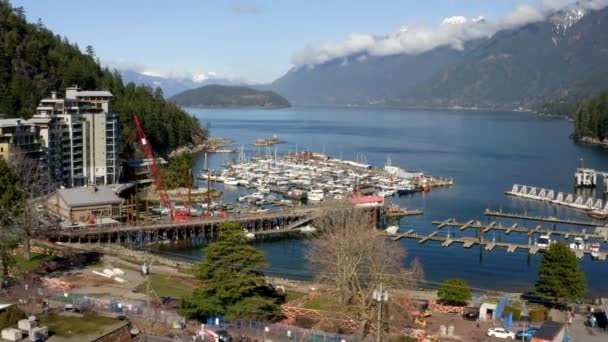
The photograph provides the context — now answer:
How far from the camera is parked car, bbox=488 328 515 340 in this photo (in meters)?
21.2

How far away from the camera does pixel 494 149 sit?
104m

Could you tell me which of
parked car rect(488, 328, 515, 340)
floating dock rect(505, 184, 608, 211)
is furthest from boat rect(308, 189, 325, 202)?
parked car rect(488, 328, 515, 340)

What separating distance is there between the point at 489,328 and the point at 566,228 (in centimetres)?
2893

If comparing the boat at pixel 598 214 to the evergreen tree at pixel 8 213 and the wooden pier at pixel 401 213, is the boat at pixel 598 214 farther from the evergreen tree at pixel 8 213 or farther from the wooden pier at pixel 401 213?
the evergreen tree at pixel 8 213

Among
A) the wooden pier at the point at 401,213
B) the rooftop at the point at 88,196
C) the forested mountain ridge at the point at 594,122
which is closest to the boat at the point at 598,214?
the wooden pier at the point at 401,213

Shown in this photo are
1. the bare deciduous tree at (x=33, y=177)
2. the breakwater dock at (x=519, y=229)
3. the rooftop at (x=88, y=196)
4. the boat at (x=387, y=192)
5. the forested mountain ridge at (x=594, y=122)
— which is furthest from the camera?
the forested mountain ridge at (x=594, y=122)

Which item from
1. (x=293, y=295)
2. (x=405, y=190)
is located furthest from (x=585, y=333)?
(x=405, y=190)

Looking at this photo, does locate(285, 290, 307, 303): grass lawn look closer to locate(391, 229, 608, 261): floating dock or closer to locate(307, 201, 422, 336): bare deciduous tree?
locate(307, 201, 422, 336): bare deciduous tree

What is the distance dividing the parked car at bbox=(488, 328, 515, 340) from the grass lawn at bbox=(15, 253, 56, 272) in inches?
708

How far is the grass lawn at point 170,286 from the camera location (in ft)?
83.5

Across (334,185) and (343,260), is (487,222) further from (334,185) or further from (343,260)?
(343,260)

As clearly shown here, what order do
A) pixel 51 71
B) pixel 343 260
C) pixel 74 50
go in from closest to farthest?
1. pixel 343 260
2. pixel 51 71
3. pixel 74 50

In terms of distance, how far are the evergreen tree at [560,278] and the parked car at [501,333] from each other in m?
5.25

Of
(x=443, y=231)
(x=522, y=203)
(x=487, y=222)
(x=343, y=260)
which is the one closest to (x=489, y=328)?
(x=343, y=260)
